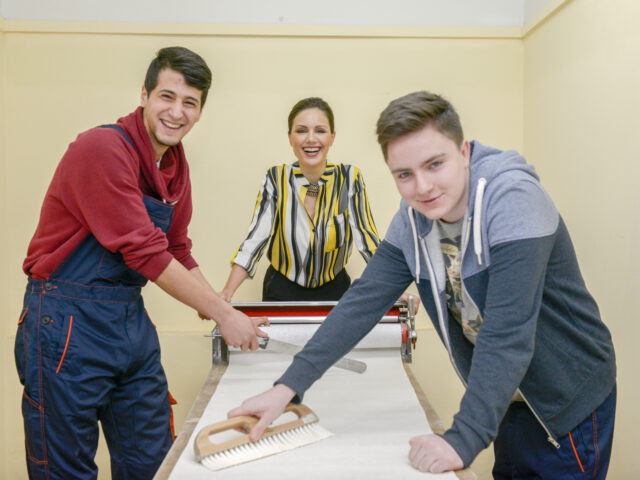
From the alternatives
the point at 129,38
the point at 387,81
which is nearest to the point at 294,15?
the point at 387,81

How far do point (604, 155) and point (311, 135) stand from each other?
111 cm

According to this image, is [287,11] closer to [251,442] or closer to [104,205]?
[104,205]

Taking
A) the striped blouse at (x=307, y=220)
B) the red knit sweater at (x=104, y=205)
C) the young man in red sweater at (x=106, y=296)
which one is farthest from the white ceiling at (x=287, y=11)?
the red knit sweater at (x=104, y=205)

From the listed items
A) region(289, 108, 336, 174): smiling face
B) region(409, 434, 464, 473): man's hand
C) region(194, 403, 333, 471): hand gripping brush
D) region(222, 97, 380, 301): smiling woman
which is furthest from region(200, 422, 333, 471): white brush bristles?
region(289, 108, 336, 174): smiling face

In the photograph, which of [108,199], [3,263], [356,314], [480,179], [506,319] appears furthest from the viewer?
[3,263]

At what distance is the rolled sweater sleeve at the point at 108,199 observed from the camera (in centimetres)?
143

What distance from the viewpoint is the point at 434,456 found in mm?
980

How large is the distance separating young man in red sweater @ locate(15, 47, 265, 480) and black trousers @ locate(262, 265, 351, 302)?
0.82 meters

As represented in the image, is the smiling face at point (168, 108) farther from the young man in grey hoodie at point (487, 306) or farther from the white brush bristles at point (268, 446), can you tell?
the white brush bristles at point (268, 446)

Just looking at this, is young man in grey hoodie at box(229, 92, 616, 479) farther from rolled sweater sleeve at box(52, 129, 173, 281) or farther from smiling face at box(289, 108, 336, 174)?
smiling face at box(289, 108, 336, 174)

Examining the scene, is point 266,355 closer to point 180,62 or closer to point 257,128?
point 180,62

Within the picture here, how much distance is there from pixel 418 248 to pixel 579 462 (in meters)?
0.52

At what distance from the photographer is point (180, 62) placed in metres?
1.60

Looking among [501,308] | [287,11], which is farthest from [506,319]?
[287,11]
